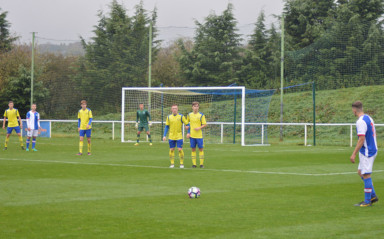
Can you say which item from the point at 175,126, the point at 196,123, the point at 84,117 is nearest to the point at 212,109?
the point at 84,117

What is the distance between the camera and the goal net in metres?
33.0

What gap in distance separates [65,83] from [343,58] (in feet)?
67.4

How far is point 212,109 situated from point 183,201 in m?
27.0

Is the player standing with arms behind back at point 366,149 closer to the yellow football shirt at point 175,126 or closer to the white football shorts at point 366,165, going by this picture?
the white football shorts at point 366,165

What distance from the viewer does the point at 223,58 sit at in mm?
43781

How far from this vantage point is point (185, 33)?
136 feet

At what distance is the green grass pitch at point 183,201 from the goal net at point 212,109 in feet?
48.6

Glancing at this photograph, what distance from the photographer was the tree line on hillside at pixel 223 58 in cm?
3794

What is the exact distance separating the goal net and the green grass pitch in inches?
583

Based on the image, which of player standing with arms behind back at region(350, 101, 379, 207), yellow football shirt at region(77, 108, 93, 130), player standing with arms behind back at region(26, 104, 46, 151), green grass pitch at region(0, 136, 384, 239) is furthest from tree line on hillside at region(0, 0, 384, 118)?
player standing with arms behind back at region(350, 101, 379, 207)

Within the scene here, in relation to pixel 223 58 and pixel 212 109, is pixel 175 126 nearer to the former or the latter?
pixel 212 109

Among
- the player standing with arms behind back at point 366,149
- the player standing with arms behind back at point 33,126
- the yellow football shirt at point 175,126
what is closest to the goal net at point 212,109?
the player standing with arms behind back at point 33,126

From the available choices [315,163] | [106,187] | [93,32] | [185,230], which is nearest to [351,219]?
[185,230]

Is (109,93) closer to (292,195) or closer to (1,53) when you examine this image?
(1,53)
